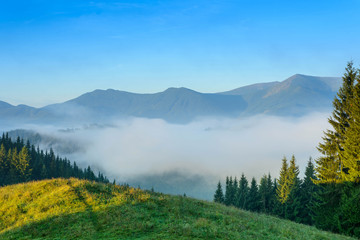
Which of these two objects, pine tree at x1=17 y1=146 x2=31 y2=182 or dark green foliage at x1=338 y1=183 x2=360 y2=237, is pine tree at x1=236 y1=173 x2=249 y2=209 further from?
pine tree at x1=17 y1=146 x2=31 y2=182

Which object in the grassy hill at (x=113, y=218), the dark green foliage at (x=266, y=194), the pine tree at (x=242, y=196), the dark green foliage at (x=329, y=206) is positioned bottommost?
the pine tree at (x=242, y=196)

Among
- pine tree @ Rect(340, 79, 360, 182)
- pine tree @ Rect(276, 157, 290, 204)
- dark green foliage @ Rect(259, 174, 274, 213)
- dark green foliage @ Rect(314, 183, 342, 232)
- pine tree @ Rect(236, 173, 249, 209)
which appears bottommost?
pine tree @ Rect(236, 173, 249, 209)

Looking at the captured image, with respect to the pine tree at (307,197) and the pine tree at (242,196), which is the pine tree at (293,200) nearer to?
the pine tree at (307,197)

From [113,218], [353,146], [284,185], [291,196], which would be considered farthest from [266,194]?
[113,218]

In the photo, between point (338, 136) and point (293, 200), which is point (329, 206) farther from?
point (293, 200)

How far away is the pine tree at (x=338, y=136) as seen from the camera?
29641 millimetres

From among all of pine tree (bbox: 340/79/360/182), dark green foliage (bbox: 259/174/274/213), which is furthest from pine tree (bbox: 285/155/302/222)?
pine tree (bbox: 340/79/360/182)

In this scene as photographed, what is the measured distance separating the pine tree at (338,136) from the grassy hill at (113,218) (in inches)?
486

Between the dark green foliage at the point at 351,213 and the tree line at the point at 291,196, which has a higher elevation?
the dark green foliage at the point at 351,213

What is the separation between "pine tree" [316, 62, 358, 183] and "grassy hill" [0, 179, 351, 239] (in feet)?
40.5

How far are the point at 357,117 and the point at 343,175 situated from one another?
6.89 metres

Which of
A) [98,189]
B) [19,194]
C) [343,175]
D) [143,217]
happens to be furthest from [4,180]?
[343,175]

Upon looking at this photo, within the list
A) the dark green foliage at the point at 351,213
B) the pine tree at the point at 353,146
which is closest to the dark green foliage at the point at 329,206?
the dark green foliage at the point at 351,213

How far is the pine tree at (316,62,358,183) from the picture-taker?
2964 centimetres
